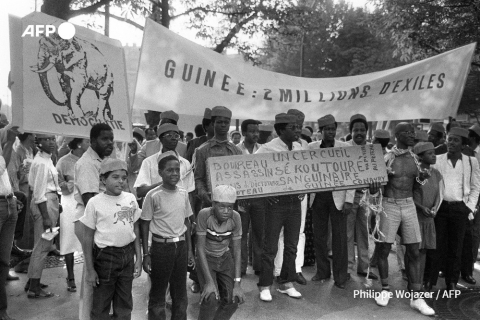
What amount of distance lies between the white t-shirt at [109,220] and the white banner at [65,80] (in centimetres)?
94

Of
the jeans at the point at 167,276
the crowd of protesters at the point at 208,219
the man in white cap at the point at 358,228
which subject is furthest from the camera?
the man in white cap at the point at 358,228

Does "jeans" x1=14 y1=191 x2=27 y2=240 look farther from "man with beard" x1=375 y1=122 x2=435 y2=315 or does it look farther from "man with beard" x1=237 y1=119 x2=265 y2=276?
Answer: "man with beard" x1=375 y1=122 x2=435 y2=315

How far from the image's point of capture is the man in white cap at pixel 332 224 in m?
5.68

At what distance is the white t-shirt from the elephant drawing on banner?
1.13 m

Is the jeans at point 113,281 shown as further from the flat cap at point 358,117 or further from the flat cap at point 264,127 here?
the flat cap at point 264,127

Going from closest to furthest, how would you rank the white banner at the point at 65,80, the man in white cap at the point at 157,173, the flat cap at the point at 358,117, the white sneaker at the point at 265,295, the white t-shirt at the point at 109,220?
the white t-shirt at the point at 109,220, the white banner at the point at 65,80, the man in white cap at the point at 157,173, the white sneaker at the point at 265,295, the flat cap at the point at 358,117

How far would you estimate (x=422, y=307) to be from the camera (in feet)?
16.1

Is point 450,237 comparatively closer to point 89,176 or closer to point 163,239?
point 163,239

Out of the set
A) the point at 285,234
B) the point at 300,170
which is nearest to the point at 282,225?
the point at 285,234

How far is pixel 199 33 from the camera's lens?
15.7m

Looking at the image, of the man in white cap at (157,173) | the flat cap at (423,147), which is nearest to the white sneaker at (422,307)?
the flat cap at (423,147)

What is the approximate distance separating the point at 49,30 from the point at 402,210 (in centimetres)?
408

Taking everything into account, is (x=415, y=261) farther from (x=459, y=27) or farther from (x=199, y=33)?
(x=199, y=33)

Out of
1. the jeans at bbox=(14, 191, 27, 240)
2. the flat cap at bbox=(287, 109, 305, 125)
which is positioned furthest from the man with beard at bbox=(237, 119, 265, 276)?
the jeans at bbox=(14, 191, 27, 240)
